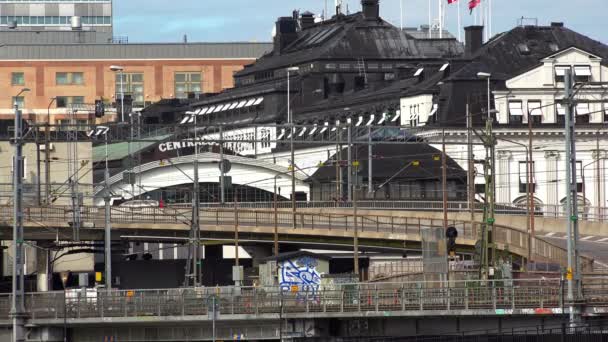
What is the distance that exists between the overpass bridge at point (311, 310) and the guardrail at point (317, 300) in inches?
1.5

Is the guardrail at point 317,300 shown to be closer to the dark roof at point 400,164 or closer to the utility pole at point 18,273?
the utility pole at point 18,273

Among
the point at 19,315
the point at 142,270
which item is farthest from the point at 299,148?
the point at 19,315

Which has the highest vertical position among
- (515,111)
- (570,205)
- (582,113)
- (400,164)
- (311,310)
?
(515,111)

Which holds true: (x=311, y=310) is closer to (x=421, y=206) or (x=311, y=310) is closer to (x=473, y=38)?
(x=421, y=206)

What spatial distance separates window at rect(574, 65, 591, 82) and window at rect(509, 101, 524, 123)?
15.2ft

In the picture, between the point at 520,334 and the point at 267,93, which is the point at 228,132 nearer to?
the point at 267,93

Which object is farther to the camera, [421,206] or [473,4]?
[473,4]

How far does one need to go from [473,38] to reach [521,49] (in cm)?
763

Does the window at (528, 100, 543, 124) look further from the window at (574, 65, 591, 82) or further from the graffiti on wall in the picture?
the graffiti on wall

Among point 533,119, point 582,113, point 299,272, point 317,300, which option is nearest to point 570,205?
point 317,300

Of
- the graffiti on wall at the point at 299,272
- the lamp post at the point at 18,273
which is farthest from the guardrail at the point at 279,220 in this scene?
the lamp post at the point at 18,273

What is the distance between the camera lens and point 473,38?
174875 mm

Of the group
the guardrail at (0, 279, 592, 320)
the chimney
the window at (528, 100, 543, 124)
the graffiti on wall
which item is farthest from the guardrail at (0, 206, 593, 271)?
the chimney

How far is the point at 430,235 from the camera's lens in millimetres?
95812
